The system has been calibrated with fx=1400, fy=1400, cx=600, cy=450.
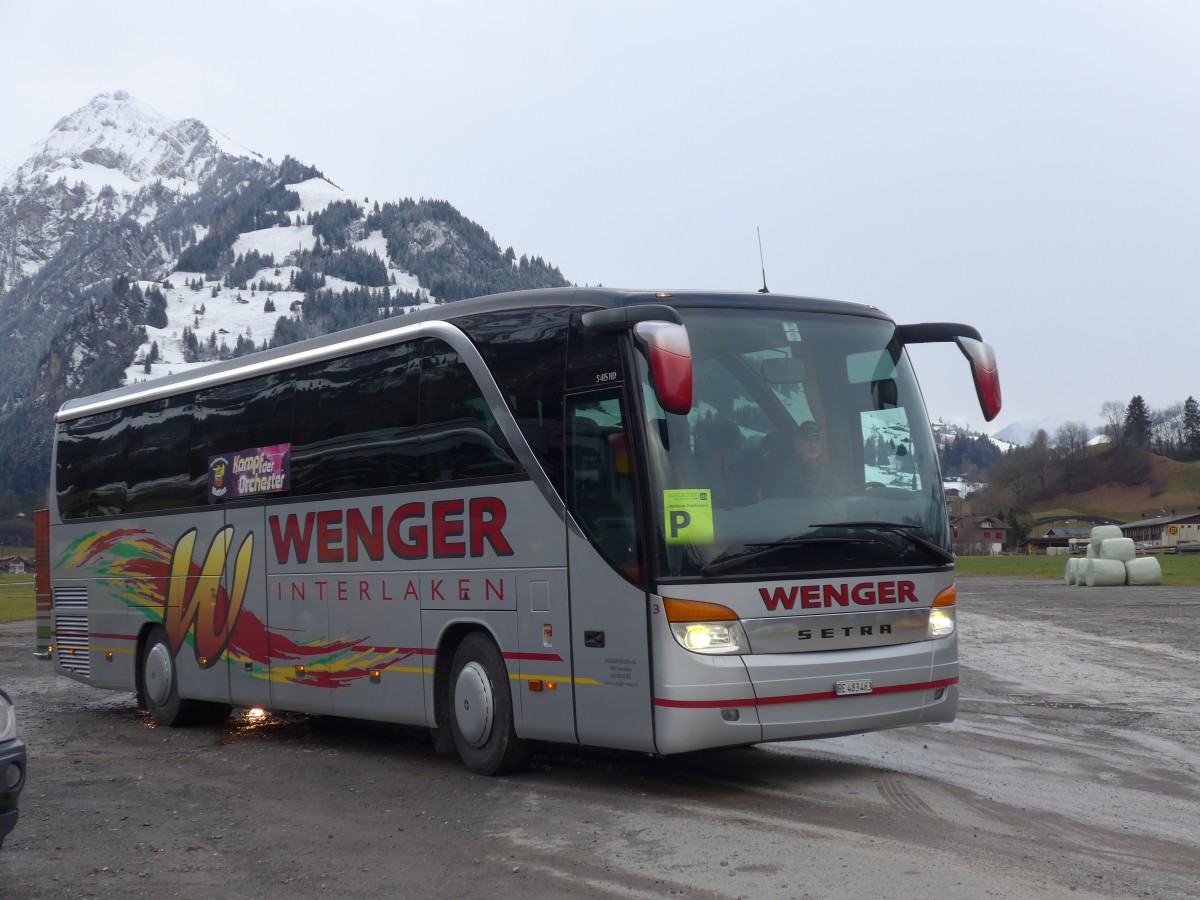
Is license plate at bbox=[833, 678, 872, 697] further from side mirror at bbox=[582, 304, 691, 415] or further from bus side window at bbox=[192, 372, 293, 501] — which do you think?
bus side window at bbox=[192, 372, 293, 501]

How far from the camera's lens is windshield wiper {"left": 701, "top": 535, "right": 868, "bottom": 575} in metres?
8.43

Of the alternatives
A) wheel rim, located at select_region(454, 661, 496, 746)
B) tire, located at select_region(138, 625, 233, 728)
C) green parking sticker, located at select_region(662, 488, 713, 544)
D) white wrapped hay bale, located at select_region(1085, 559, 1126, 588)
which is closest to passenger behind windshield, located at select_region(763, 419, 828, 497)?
green parking sticker, located at select_region(662, 488, 713, 544)

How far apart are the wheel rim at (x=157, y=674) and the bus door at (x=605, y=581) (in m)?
7.04

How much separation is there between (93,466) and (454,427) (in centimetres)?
753

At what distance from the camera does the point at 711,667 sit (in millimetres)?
8359

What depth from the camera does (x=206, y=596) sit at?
13.7 m

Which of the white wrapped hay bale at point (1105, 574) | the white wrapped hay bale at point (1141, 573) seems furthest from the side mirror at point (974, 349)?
the white wrapped hay bale at point (1141, 573)

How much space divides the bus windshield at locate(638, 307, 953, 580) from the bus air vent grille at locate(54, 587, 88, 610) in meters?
9.93

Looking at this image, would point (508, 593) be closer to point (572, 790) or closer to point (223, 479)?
point (572, 790)

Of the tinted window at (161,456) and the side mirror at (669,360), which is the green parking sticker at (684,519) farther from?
the tinted window at (161,456)

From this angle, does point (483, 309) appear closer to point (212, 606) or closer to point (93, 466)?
point (212, 606)

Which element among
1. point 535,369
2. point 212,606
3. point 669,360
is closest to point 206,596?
point 212,606

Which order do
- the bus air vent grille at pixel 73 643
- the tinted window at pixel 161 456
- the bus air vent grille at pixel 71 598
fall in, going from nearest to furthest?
1. the tinted window at pixel 161 456
2. the bus air vent grille at pixel 73 643
3. the bus air vent grille at pixel 71 598

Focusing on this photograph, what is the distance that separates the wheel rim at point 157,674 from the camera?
14516mm
